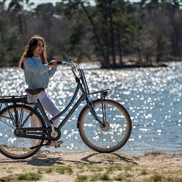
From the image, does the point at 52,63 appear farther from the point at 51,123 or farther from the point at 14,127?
the point at 14,127

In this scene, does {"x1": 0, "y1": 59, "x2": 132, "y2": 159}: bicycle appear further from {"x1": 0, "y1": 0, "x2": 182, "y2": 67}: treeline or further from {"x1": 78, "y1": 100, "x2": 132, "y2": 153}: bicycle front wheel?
{"x1": 0, "y1": 0, "x2": 182, "y2": 67}: treeline

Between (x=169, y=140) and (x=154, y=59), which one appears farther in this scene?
(x=154, y=59)

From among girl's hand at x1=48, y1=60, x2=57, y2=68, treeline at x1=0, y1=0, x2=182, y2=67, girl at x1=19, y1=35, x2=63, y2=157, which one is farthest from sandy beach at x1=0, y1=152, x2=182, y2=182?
treeline at x1=0, y1=0, x2=182, y2=67

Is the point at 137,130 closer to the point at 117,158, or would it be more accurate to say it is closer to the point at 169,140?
the point at 169,140

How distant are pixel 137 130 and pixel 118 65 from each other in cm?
5852

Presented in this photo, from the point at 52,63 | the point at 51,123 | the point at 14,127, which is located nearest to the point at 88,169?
the point at 51,123

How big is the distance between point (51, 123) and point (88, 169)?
1382mm

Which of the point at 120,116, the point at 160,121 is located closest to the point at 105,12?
the point at 160,121

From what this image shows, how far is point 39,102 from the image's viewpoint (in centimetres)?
839

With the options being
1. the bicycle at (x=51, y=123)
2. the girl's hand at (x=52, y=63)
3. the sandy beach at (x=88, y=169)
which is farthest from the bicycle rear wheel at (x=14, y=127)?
the girl's hand at (x=52, y=63)

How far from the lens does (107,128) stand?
8609mm

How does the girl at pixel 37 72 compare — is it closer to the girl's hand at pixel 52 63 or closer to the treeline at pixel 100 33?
the girl's hand at pixel 52 63

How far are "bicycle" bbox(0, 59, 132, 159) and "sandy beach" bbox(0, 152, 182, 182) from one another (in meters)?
0.20

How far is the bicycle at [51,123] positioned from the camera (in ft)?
27.4
